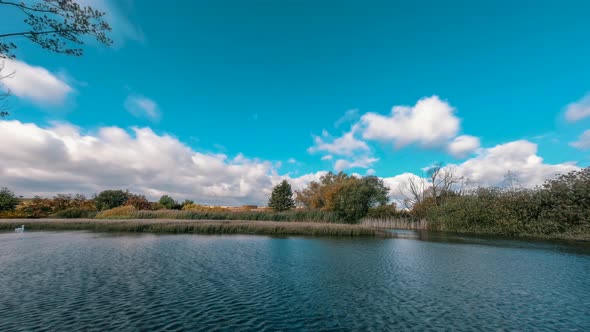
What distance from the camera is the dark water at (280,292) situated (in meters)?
7.66

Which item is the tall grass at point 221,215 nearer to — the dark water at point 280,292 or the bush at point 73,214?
the bush at point 73,214

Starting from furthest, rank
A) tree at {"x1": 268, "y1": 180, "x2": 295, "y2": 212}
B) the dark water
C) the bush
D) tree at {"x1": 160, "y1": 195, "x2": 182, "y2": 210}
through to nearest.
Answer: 1. tree at {"x1": 268, "y1": 180, "x2": 295, "y2": 212}
2. tree at {"x1": 160, "y1": 195, "x2": 182, "y2": 210}
3. the bush
4. the dark water

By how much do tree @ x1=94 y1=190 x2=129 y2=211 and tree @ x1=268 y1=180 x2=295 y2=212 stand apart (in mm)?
39461

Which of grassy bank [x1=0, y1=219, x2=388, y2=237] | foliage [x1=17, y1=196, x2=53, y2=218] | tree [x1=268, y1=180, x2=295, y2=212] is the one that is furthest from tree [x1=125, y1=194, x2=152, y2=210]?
tree [x1=268, y1=180, x2=295, y2=212]

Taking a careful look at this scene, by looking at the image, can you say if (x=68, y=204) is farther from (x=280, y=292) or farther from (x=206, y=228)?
(x=280, y=292)

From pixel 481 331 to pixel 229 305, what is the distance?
7018 millimetres

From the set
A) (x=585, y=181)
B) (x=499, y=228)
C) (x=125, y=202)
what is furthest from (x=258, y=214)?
(x=585, y=181)

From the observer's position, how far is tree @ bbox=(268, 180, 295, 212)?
8625 centimetres

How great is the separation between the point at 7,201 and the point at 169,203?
26874 mm

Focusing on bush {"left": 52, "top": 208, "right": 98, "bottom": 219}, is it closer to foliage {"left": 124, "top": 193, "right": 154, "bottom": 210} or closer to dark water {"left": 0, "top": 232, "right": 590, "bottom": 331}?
foliage {"left": 124, "top": 193, "right": 154, "bottom": 210}

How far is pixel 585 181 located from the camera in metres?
32.6

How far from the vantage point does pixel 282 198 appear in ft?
285

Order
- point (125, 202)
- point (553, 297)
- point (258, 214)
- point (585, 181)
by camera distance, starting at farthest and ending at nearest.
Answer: point (125, 202), point (258, 214), point (585, 181), point (553, 297)

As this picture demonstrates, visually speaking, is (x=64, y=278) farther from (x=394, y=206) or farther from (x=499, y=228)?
(x=394, y=206)
